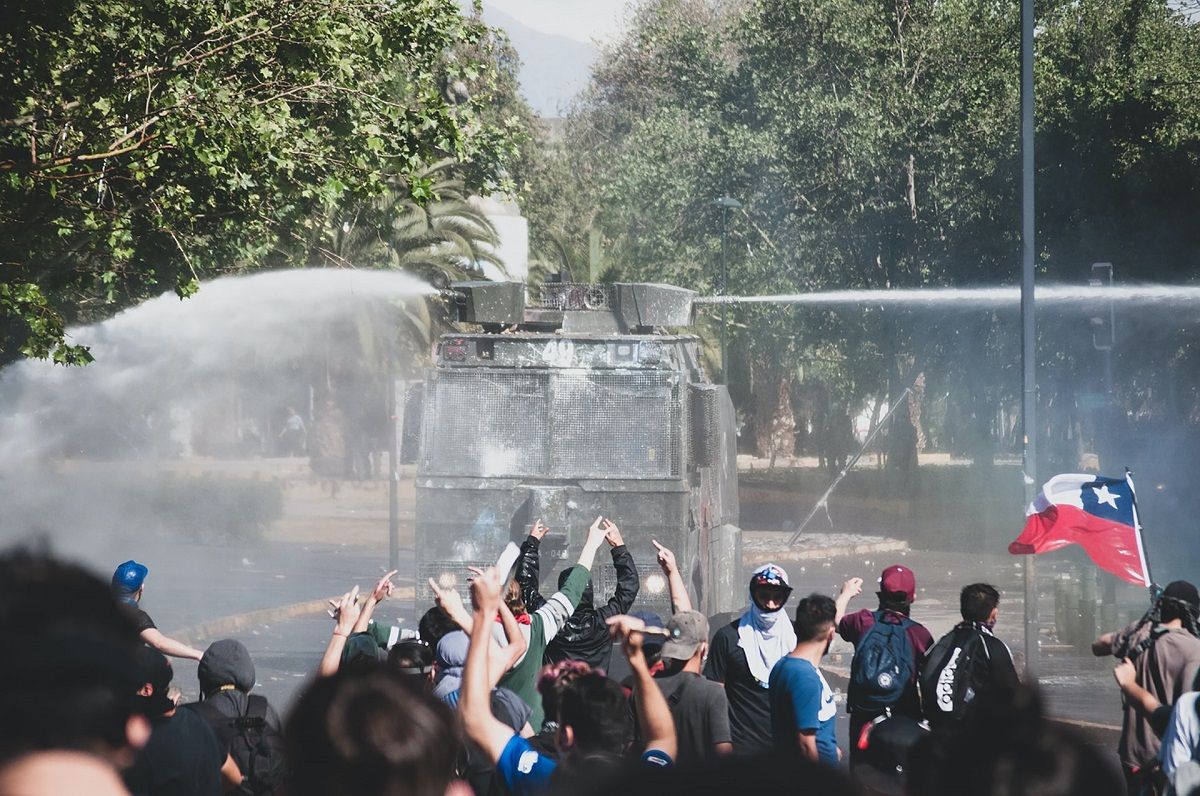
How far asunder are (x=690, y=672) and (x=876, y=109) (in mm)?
27719

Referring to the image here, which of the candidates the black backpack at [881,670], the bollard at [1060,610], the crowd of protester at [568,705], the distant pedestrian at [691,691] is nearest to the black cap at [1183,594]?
the crowd of protester at [568,705]

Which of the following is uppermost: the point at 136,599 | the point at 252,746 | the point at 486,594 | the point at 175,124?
the point at 175,124

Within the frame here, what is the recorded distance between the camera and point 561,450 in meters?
12.5

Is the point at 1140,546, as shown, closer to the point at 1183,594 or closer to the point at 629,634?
the point at 1183,594

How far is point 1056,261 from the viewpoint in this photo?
29.5m

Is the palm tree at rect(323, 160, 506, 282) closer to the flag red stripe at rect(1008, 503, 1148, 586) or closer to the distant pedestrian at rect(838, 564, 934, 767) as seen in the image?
the flag red stripe at rect(1008, 503, 1148, 586)

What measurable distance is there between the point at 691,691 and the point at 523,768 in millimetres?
1815

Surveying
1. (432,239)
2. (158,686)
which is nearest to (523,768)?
(158,686)

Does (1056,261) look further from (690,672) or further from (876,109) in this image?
(690,672)

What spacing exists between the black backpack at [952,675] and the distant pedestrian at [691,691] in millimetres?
977

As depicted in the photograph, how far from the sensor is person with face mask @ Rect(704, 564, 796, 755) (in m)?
6.32

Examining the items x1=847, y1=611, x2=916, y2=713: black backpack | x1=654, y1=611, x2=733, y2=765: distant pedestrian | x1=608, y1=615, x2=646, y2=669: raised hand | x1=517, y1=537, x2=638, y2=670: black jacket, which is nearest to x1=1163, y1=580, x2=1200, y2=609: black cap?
x1=847, y1=611, x2=916, y2=713: black backpack

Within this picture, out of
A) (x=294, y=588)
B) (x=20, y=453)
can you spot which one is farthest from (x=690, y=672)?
(x=20, y=453)

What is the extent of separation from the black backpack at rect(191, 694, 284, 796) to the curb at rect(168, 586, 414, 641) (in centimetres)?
961
